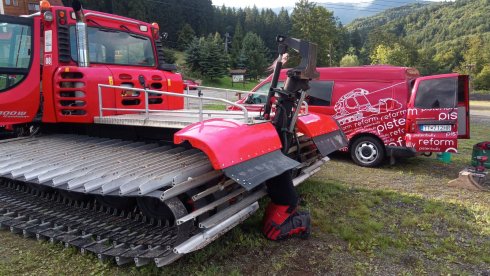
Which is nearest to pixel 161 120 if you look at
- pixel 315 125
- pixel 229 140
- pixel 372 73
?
pixel 229 140

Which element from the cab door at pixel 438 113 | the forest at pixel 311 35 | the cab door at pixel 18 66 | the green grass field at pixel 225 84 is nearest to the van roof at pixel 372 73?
the cab door at pixel 438 113

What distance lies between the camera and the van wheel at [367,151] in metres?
8.40

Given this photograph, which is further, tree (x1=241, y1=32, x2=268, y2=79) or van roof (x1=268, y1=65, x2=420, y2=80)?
tree (x1=241, y1=32, x2=268, y2=79)

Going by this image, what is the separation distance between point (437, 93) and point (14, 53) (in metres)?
7.26

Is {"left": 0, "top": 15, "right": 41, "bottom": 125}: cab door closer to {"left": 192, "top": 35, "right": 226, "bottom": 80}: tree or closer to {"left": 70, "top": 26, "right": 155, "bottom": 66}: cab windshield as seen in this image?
{"left": 70, "top": 26, "right": 155, "bottom": 66}: cab windshield

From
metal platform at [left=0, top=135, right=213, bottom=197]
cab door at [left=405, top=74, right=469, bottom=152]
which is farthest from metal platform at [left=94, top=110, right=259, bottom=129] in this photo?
cab door at [left=405, top=74, right=469, bottom=152]

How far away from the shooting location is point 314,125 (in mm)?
5246

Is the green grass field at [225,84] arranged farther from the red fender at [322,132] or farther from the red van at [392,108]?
the red fender at [322,132]

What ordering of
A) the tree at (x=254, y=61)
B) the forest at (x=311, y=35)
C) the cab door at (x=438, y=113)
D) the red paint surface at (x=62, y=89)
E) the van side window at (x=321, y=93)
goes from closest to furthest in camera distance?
1. the red paint surface at (x=62, y=89)
2. the cab door at (x=438, y=113)
3. the van side window at (x=321, y=93)
4. the tree at (x=254, y=61)
5. the forest at (x=311, y=35)

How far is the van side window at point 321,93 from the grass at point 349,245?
3.18 meters

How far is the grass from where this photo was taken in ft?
12.6

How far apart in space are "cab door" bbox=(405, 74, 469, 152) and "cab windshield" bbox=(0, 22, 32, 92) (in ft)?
22.4

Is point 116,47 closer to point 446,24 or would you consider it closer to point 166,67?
point 166,67

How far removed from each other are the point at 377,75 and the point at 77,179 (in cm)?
671
